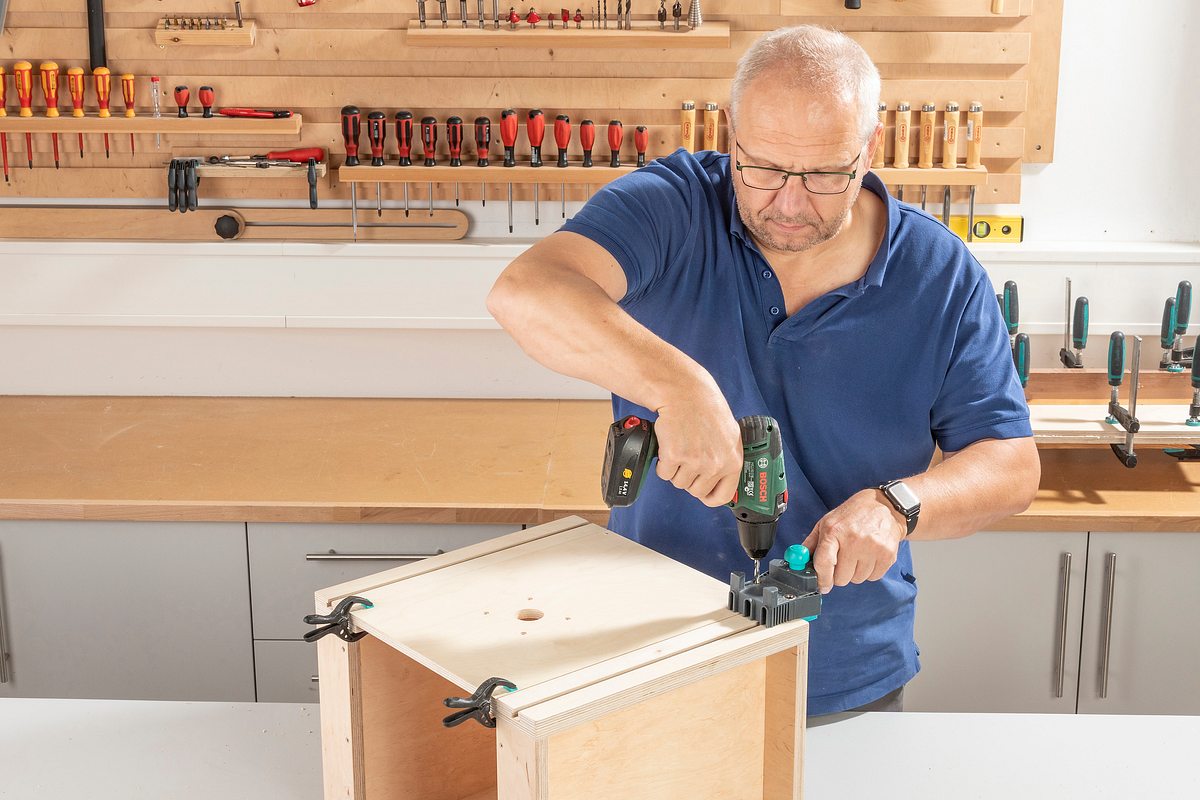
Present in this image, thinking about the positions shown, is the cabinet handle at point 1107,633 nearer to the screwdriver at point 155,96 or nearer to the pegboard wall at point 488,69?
the pegboard wall at point 488,69

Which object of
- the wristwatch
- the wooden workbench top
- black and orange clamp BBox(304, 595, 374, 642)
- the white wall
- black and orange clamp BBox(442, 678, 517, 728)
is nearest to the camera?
black and orange clamp BBox(442, 678, 517, 728)

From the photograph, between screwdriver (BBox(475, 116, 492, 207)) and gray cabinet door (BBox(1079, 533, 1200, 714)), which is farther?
screwdriver (BBox(475, 116, 492, 207))

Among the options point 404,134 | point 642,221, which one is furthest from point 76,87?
point 642,221

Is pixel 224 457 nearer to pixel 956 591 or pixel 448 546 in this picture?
pixel 448 546

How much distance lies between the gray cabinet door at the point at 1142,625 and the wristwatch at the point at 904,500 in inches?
44.7

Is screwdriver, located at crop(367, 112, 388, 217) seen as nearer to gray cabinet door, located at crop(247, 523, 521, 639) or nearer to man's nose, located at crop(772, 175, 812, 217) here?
gray cabinet door, located at crop(247, 523, 521, 639)

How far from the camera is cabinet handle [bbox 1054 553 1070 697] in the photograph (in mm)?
2527

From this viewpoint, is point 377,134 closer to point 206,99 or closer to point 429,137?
point 429,137

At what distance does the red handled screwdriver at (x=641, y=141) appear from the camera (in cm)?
294

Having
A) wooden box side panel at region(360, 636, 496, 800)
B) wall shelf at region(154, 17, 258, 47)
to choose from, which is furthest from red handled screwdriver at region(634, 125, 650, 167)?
wooden box side panel at region(360, 636, 496, 800)

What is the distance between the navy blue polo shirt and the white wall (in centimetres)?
135

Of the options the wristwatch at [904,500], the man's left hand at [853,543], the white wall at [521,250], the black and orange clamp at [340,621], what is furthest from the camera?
the white wall at [521,250]

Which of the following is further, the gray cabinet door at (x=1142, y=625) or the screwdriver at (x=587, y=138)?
the screwdriver at (x=587, y=138)

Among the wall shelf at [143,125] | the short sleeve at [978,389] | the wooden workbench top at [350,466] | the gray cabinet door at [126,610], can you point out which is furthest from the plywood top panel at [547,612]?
the wall shelf at [143,125]
